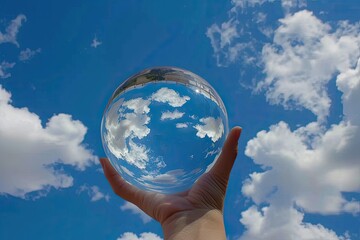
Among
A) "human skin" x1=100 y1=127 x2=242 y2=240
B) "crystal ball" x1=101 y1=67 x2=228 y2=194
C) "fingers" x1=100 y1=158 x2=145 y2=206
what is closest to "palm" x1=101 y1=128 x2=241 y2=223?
"human skin" x1=100 y1=127 x2=242 y2=240

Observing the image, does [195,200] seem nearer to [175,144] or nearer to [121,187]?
[175,144]

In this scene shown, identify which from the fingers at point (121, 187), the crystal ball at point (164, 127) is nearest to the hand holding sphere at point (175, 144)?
the crystal ball at point (164, 127)

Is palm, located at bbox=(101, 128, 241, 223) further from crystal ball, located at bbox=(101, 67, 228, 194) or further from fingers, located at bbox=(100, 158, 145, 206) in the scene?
fingers, located at bbox=(100, 158, 145, 206)

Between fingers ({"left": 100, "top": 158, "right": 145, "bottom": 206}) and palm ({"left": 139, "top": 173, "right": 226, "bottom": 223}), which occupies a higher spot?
fingers ({"left": 100, "top": 158, "right": 145, "bottom": 206})

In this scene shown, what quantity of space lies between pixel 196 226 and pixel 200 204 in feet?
1.40

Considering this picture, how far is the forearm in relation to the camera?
4.38 metres

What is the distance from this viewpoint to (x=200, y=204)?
489 cm

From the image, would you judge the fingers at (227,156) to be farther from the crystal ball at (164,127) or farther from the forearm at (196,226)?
the forearm at (196,226)

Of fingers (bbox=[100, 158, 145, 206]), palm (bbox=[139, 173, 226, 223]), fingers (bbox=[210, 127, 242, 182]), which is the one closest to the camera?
palm (bbox=[139, 173, 226, 223])

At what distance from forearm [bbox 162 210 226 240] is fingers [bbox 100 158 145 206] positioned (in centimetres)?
88

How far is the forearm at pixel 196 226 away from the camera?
438 cm

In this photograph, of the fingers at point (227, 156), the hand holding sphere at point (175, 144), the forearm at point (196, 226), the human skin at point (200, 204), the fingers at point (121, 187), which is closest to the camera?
the forearm at point (196, 226)

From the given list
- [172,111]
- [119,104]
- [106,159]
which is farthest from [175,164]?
[106,159]

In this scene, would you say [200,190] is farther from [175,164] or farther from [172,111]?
[172,111]
